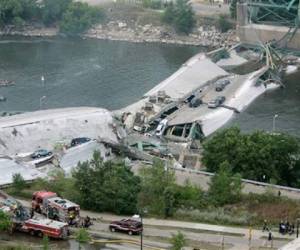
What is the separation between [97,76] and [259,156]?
26.8 m

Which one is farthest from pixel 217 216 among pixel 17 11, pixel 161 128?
pixel 17 11

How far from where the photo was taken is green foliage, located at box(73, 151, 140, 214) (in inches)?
1052

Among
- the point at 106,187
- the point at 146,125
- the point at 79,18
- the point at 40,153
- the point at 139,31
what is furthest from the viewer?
the point at 79,18

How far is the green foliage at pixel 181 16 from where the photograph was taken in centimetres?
7038

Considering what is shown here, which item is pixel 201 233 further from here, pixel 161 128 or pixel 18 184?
pixel 161 128

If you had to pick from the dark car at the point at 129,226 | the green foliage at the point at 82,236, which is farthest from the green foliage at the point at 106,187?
the green foliage at the point at 82,236

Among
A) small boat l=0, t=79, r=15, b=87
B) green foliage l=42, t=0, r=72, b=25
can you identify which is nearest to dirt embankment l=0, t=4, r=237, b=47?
green foliage l=42, t=0, r=72, b=25

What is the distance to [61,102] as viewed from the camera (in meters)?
50.4

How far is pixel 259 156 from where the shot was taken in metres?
31.5

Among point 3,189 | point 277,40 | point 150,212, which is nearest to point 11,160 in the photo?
point 3,189

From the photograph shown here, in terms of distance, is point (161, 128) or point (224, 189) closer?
point (224, 189)

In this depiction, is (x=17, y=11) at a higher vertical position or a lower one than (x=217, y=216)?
lower

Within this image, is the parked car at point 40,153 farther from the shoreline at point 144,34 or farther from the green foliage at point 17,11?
the green foliage at point 17,11

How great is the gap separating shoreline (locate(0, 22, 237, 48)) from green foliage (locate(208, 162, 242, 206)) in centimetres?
4079
